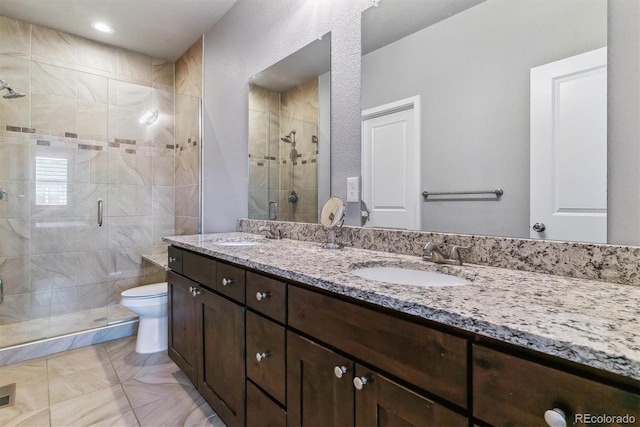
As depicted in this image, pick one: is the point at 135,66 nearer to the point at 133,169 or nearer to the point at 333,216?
the point at 133,169

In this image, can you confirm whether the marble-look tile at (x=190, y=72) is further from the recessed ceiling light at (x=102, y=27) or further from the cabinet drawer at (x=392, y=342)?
the cabinet drawer at (x=392, y=342)

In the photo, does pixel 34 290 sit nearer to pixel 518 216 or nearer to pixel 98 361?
pixel 98 361

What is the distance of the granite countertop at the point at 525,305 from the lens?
→ 18.2 inches

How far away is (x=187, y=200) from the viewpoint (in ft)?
10.2

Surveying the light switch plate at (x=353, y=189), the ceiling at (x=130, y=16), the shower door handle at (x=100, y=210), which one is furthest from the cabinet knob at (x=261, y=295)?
the shower door handle at (x=100, y=210)

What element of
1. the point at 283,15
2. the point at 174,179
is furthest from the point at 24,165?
the point at 283,15

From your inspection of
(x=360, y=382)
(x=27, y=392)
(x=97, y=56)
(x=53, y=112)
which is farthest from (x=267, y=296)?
(x=97, y=56)

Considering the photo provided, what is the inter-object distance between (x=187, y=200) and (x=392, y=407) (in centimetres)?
286

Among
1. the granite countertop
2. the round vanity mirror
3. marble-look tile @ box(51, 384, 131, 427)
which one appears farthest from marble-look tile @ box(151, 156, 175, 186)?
the granite countertop

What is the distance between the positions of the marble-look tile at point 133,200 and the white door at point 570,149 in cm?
322

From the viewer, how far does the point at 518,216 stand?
108 cm

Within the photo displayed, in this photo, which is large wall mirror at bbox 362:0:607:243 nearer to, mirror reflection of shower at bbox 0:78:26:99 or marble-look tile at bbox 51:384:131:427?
marble-look tile at bbox 51:384:131:427

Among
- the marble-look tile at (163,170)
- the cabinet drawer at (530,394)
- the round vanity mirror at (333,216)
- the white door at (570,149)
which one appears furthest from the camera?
the marble-look tile at (163,170)

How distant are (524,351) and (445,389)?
176 mm
